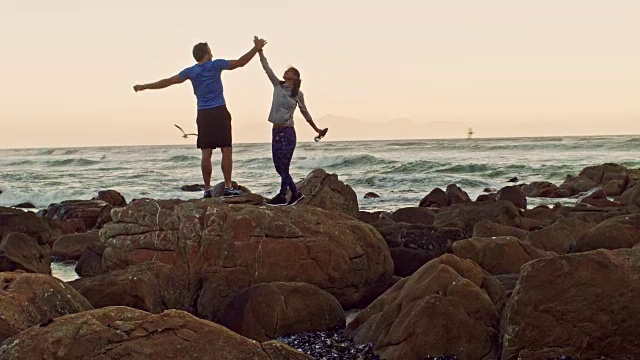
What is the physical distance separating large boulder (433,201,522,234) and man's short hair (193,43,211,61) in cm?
553

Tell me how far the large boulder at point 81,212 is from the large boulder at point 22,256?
5.97 meters

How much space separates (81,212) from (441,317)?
1254 centimetres

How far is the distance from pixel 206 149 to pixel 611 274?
5.25 metres

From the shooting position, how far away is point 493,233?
1123 cm

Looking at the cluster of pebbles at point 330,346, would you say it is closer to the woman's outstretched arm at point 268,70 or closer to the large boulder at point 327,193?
the woman's outstretched arm at point 268,70

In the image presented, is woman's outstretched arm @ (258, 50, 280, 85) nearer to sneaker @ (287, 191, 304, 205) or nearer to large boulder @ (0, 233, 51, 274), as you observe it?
sneaker @ (287, 191, 304, 205)

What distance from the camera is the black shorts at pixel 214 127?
9406 millimetres

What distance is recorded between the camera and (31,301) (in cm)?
586

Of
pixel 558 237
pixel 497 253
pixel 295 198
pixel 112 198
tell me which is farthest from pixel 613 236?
pixel 112 198

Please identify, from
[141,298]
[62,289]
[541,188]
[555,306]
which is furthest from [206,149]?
[541,188]

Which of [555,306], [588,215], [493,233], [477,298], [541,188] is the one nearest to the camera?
[555,306]

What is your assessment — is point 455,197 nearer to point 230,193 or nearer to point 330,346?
point 230,193

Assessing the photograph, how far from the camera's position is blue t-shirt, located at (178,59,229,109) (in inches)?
364

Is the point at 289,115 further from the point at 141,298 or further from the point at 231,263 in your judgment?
the point at 141,298
